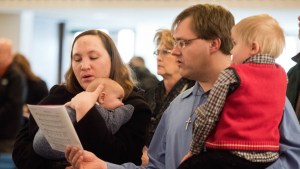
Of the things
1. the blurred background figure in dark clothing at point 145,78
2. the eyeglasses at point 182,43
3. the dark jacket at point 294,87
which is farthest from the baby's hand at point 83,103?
the blurred background figure in dark clothing at point 145,78

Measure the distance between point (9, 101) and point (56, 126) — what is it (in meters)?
4.81

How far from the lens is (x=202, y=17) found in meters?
2.59

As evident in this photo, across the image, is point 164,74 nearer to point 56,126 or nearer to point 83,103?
point 83,103

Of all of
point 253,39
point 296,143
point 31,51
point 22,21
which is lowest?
point 31,51

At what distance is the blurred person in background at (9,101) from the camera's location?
695 cm

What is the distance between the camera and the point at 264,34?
228 centimetres

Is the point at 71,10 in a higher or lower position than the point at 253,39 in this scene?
lower

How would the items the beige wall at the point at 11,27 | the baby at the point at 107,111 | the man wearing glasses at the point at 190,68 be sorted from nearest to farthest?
the man wearing glasses at the point at 190,68 < the baby at the point at 107,111 < the beige wall at the point at 11,27

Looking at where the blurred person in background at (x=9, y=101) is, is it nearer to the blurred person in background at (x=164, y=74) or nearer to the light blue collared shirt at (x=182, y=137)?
the blurred person in background at (x=164, y=74)

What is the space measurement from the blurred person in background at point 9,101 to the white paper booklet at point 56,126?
4588 millimetres

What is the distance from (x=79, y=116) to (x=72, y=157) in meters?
0.20

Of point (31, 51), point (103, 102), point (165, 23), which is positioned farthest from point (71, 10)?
point (103, 102)

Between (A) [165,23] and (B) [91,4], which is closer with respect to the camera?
(B) [91,4]

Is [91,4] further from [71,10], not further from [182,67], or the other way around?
[182,67]
